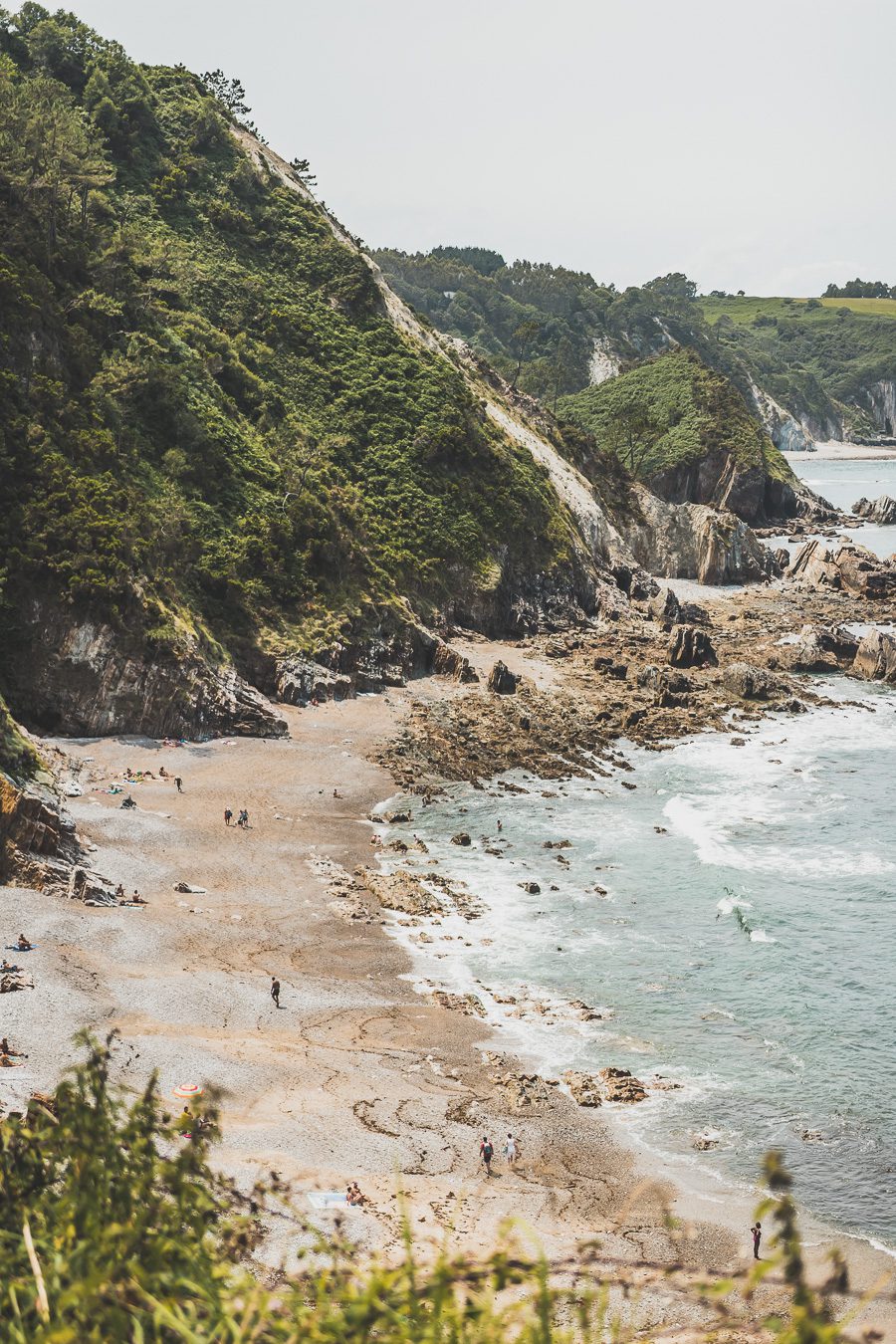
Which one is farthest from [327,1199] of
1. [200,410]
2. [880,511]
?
[880,511]

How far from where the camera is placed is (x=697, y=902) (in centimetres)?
4744

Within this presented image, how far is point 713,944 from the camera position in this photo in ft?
142

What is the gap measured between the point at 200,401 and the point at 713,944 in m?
59.8

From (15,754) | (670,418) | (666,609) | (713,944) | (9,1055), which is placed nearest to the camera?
(9,1055)

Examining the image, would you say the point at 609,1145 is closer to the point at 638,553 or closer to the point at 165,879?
the point at 165,879

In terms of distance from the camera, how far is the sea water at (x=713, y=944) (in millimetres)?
31609

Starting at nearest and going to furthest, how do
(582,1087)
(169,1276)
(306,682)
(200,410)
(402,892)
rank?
(169,1276) < (582,1087) < (402,892) < (306,682) < (200,410)

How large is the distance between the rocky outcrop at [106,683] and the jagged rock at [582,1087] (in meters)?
35.3

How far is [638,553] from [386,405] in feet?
125

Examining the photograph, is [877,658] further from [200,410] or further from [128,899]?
[128,899]

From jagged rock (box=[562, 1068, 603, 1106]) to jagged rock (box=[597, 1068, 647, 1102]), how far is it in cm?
29

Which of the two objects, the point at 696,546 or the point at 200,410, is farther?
the point at 696,546

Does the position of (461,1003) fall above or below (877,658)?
below

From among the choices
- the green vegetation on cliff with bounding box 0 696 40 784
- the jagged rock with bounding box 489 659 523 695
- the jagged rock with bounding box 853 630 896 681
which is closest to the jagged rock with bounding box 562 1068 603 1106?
the green vegetation on cliff with bounding box 0 696 40 784
